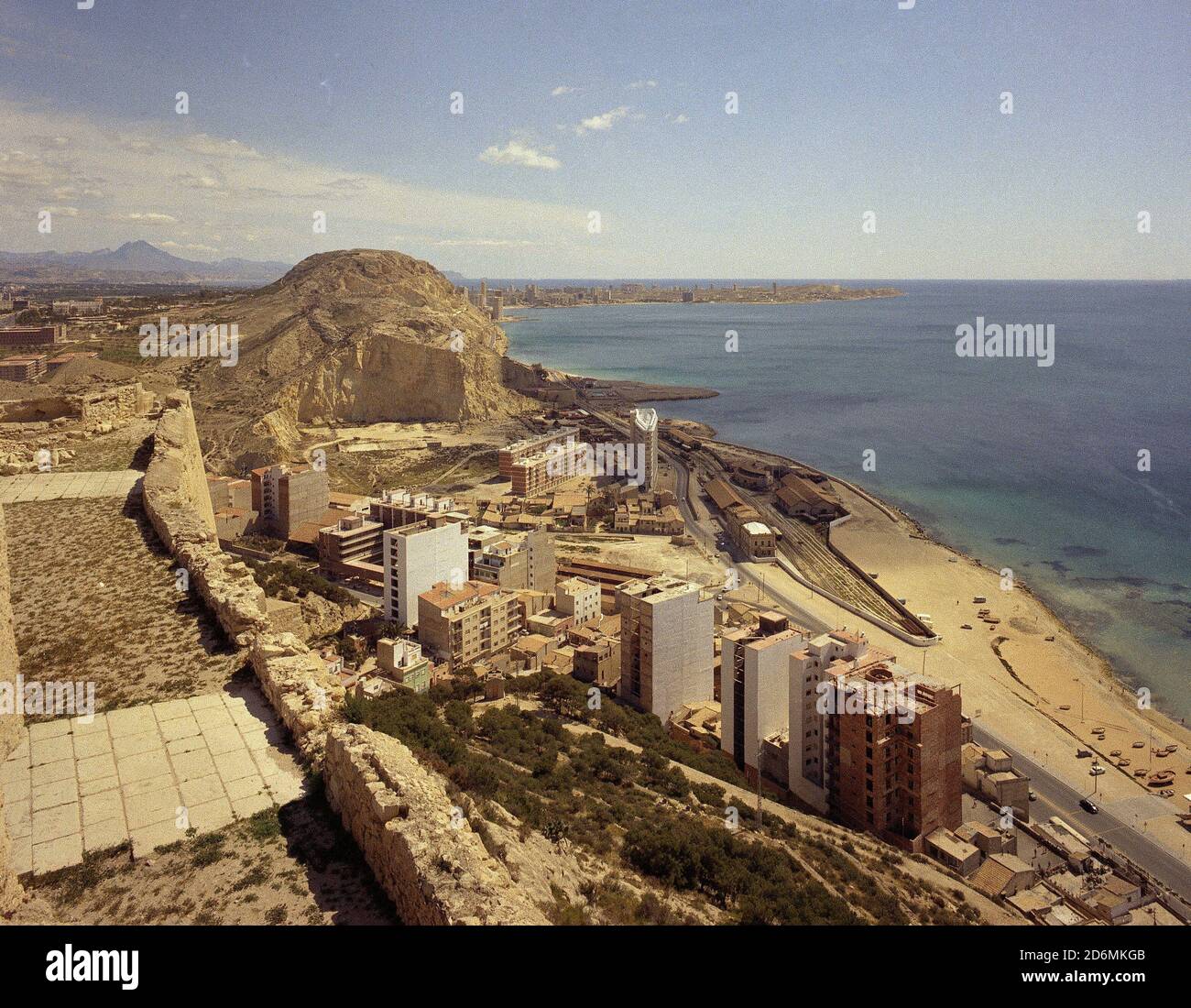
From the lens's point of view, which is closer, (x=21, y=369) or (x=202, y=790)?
(x=202, y=790)

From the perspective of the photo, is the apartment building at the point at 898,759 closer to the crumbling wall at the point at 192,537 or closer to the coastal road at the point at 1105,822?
the coastal road at the point at 1105,822

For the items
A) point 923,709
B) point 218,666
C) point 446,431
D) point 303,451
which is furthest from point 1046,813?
point 446,431

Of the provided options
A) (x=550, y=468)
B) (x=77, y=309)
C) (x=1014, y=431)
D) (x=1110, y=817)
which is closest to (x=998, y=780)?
(x=1110, y=817)

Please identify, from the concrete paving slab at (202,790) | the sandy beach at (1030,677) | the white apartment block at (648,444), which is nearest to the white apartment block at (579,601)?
the sandy beach at (1030,677)

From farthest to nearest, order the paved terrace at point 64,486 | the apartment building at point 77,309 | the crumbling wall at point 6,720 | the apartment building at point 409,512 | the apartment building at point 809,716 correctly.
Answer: the apartment building at point 77,309 < the apartment building at point 409,512 < the apartment building at point 809,716 < the paved terrace at point 64,486 < the crumbling wall at point 6,720

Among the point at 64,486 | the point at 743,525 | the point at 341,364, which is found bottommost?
the point at 743,525

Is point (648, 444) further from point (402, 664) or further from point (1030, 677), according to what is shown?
point (402, 664)
